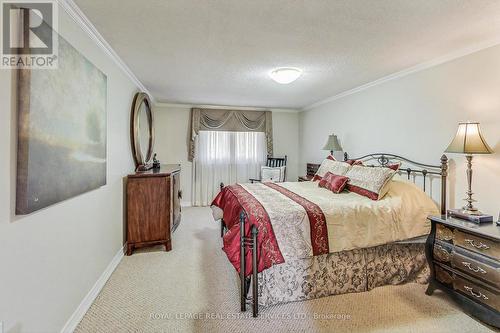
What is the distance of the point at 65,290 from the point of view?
174 cm

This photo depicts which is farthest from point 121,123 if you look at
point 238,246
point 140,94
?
point 238,246

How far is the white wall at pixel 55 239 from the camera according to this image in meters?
1.21

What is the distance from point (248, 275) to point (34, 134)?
172 cm

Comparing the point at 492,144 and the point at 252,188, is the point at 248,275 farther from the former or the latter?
the point at 492,144

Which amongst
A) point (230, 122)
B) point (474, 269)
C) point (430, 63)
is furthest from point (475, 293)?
point (230, 122)

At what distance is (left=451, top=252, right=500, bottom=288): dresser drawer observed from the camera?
5.83 ft

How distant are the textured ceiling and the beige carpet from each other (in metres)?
2.33

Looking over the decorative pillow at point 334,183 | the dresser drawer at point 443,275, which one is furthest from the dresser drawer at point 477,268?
the decorative pillow at point 334,183

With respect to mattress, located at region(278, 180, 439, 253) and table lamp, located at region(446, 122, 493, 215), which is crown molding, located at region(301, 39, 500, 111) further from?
mattress, located at region(278, 180, 439, 253)

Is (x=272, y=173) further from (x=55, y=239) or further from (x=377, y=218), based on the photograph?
(x=55, y=239)

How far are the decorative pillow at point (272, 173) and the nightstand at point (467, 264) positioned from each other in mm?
3480

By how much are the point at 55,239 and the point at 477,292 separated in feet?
10.0

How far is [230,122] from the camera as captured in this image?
5.74 metres

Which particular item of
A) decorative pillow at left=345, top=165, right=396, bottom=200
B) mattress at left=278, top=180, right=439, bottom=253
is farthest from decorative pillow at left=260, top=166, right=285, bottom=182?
mattress at left=278, top=180, right=439, bottom=253
